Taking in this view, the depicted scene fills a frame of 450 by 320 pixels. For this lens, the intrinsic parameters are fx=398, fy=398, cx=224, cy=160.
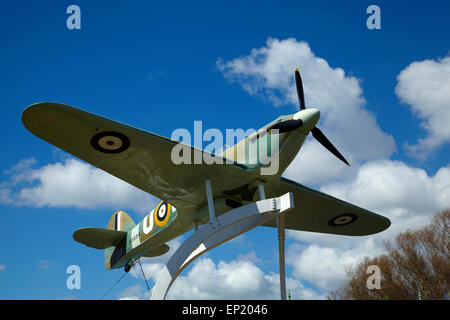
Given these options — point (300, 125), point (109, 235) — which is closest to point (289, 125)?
point (300, 125)

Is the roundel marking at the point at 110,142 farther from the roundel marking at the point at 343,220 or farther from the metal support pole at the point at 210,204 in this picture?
the roundel marking at the point at 343,220

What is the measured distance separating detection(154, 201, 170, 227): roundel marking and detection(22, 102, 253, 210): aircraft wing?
1.32 m

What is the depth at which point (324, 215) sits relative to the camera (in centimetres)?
1700

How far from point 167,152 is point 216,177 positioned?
6.35 feet

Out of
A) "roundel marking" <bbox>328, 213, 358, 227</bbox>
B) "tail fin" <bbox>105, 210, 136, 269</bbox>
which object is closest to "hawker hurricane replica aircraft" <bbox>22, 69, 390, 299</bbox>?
"roundel marking" <bbox>328, 213, 358, 227</bbox>

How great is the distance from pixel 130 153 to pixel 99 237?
7.63 metres

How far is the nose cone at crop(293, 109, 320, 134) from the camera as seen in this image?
12.4 metres

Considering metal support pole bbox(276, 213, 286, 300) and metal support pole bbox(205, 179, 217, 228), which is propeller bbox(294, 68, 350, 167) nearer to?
metal support pole bbox(276, 213, 286, 300)

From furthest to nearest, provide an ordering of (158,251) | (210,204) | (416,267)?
(416,267) → (158,251) → (210,204)
